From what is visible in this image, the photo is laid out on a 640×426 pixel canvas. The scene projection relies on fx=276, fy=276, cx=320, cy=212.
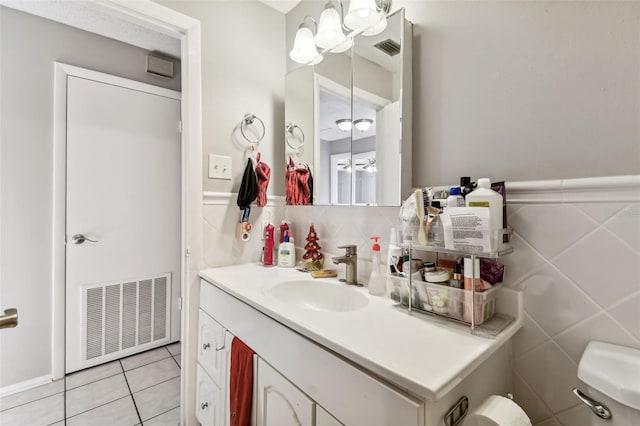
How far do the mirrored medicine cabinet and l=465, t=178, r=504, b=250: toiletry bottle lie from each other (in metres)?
0.29

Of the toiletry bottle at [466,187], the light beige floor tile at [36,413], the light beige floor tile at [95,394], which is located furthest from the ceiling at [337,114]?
the light beige floor tile at [36,413]

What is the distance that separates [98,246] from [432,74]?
7.26 feet

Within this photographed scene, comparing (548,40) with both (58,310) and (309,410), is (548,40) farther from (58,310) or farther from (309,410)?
(58,310)

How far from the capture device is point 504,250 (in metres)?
0.72

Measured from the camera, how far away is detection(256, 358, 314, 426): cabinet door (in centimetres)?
71

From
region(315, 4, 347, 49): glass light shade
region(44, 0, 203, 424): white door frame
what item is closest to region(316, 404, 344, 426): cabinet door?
region(44, 0, 203, 424): white door frame

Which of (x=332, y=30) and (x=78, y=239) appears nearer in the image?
(x=332, y=30)

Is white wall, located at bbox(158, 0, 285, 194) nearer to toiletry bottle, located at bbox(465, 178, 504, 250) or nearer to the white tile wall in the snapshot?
toiletry bottle, located at bbox(465, 178, 504, 250)

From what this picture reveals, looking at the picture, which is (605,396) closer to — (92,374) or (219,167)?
(219,167)

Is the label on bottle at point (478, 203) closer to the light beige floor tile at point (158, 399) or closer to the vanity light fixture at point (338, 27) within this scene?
the vanity light fixture at point (338, 27)

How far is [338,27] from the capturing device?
1.24 metres

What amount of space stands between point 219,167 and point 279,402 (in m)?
1.05

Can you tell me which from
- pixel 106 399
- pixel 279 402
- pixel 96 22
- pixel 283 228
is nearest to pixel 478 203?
pixel 279 402

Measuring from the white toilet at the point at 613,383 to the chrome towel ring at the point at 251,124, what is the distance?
1476 millimetres
